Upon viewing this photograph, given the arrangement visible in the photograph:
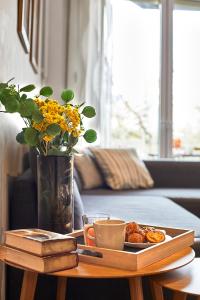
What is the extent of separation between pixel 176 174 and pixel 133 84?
1129mm

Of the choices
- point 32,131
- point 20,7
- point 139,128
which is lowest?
point 32,131

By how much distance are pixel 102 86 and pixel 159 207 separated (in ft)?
6.04

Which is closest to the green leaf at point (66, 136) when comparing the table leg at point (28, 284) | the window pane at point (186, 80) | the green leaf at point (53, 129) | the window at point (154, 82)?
the green leaf at point (53, 129)

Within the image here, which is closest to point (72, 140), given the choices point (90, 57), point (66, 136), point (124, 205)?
point (66, 136)

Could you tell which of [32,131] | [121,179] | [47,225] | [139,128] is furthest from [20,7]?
[139,128]

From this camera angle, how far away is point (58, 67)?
3795 mm

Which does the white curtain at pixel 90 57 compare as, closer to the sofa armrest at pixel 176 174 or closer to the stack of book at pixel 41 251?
the sofa armrest at pixel 176 174

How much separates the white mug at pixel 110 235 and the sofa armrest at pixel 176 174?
7.95 ft

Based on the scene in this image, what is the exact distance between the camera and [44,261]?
937 millimetres

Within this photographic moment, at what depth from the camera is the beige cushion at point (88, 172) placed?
2.91m

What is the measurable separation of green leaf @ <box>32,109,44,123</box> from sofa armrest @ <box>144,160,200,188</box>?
7.90 ft

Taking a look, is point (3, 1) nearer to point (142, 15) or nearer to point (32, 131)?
point (32, 131)

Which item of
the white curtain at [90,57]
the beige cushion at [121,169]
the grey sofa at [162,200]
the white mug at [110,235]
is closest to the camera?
the white mug at [110,235]

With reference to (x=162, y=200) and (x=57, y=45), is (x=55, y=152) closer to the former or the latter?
(x=162, y=200)
